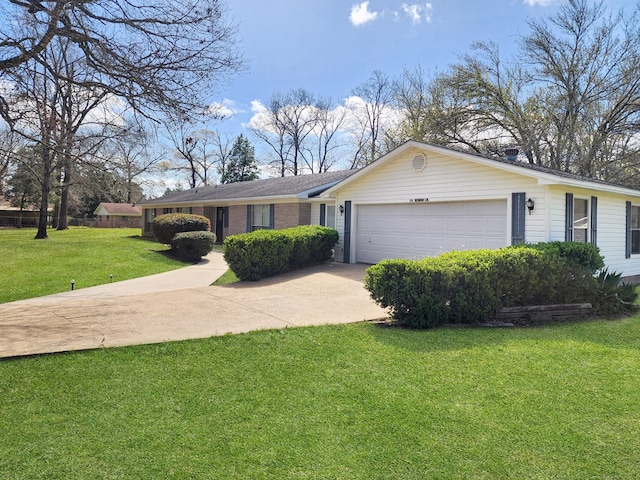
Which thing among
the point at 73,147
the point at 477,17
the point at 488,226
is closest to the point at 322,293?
the point at 488,226

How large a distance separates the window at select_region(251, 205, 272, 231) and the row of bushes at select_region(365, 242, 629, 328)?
505 inches

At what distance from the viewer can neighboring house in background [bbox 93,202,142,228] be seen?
5103cm

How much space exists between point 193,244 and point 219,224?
7831 mm

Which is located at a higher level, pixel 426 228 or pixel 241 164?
pixel 241 164

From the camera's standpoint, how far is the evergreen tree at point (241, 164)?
51.2 m

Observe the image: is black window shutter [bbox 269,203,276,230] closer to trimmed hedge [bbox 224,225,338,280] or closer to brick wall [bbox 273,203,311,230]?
brick wall [bbox 273,203,311,230]

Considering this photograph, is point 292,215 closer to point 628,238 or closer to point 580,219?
point 580,219

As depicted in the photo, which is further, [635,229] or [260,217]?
[260,217]

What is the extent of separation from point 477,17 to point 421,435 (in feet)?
51.1

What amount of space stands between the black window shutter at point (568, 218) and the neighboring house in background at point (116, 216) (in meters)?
50.8

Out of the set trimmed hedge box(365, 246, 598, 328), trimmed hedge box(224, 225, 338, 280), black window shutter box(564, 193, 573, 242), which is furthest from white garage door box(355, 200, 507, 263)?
trimmed hedge box(365, 246, 598, 328)

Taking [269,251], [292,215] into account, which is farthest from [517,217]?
[292,215]

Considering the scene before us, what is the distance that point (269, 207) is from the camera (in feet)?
62.6

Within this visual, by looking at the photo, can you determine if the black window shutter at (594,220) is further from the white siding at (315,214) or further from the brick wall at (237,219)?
the brick wall at (237,219)
